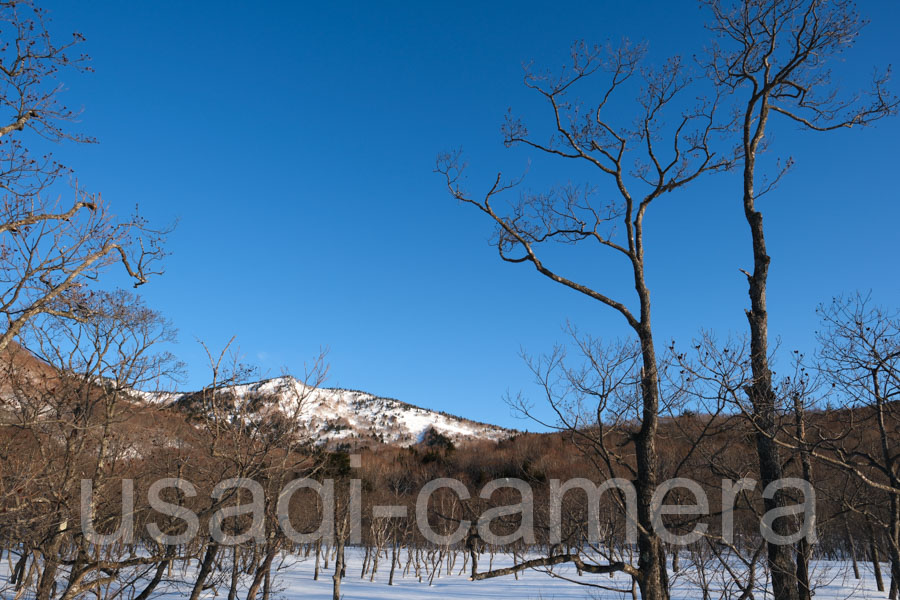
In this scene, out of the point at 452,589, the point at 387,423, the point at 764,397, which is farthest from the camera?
the point at 387,423

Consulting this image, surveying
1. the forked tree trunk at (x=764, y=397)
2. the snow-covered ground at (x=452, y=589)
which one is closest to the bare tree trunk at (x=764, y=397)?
the forked tree trunk at (x=764, y=397)

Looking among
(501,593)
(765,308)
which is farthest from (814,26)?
(501,593)

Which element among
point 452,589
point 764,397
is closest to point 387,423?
point 452,589

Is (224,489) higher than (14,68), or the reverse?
(14,68)

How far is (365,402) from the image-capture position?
333 ft

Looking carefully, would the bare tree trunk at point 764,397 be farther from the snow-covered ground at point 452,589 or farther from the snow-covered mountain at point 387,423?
the snow-covered mountain at point 387,423

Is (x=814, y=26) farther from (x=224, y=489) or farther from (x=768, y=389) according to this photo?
(x=224, y=489)

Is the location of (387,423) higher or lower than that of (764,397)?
higher

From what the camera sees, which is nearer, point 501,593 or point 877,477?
point 877,477

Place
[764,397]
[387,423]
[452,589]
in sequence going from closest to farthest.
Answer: [764,397] → [452,589] → [387,423]

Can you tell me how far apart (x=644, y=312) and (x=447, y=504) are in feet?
115

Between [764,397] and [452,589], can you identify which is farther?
[452,589]

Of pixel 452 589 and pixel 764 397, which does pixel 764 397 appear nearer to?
pixel 764 397

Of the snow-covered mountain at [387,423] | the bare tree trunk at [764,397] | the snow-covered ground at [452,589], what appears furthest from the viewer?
the snow-covered mountain at [387,423]
